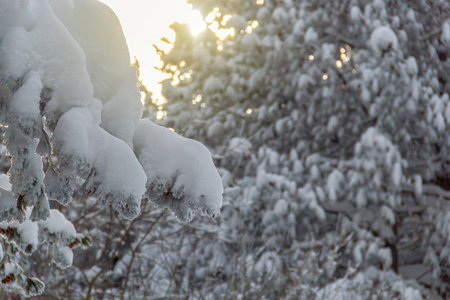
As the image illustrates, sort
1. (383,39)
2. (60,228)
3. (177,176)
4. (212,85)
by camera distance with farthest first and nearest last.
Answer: (212,85)
(383,39)
(60,228)
(177,176)

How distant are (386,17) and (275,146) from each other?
9.70 feet

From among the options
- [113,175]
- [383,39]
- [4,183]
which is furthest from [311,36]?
[113,175]

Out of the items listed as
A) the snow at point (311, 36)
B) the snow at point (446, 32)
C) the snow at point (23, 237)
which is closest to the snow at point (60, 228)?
the snow at point (23, 237)

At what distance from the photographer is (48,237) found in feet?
8.39

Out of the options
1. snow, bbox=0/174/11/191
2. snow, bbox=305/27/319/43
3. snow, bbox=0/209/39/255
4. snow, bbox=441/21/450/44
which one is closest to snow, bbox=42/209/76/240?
snow, bbox=0/209/39/255

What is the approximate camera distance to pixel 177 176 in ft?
5.24

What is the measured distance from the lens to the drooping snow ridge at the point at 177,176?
1571mm

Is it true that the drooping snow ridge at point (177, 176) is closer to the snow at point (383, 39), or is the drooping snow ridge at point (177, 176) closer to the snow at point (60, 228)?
the snow at point (60, 228)

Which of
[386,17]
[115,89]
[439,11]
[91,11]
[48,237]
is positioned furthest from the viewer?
[439,11]

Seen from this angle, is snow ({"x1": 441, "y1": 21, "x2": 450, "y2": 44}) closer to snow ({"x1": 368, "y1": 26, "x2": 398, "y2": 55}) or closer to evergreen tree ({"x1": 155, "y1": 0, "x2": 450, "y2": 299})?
evergreen tree ({"x1": 155, "y1": 0, "x2": 450, "y2": 299})

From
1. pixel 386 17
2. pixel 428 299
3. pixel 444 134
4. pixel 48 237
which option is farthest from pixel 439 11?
pixel 48 237

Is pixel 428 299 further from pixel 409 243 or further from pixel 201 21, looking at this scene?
pixel 201 21

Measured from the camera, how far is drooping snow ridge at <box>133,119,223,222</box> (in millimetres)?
1571

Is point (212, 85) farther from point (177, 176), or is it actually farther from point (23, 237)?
point (177, 176)
